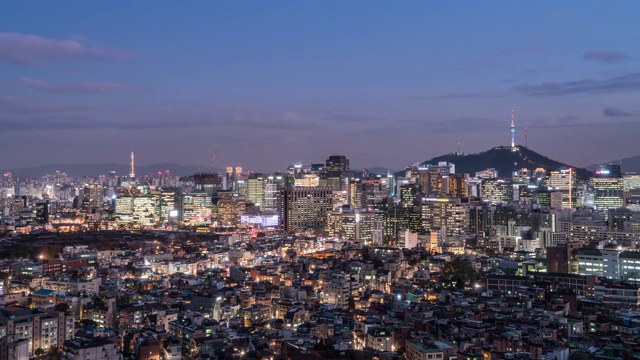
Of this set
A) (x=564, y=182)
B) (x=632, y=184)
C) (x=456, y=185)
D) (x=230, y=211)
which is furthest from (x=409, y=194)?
(x=632, y=184)

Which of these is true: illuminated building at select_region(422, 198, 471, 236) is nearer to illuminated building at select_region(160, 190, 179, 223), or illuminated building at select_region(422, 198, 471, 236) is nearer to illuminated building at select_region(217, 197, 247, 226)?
illuminated building at select_region(217, 197, 247, 226)

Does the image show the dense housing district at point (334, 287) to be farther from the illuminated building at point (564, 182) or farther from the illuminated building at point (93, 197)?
the illuminated building at point (93, 197)

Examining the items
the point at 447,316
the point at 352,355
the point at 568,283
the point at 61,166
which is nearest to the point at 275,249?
the point at 568,283

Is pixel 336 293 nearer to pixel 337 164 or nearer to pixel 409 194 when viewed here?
pixel 409 194

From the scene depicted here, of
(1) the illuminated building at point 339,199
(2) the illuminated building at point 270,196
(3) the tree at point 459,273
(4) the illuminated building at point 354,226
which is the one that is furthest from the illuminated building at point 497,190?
(3) the tree at point 459,273

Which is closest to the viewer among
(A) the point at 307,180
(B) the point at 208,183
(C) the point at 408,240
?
(C) the point at 408,240

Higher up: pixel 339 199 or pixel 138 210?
pixel 339 199

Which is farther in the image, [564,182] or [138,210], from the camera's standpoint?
[564,182]

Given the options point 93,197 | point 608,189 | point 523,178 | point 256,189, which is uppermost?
point 523,178
